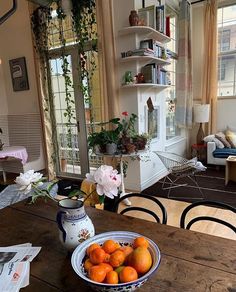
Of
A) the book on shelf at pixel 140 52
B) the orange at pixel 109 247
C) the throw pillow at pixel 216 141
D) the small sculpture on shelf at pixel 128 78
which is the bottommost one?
the throw pillow at pixel 216 141

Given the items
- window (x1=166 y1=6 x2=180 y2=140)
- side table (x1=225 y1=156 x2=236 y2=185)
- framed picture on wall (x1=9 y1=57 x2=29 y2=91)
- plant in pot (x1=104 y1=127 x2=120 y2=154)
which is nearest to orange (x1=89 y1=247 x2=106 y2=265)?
plant in pot (x1=104 y1=127 x2=120 y2=154)

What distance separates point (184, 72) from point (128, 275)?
14.9ft

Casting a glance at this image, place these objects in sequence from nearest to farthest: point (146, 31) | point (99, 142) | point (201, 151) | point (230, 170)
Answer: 1. point (99, 142)
2. point (146, 31)
3. point (230, 170)
4. point (201, 151)

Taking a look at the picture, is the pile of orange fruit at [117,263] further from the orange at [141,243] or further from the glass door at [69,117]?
the glass door at [69,117]

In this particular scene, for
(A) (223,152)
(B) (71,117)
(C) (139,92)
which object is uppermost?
(C) (139,92)

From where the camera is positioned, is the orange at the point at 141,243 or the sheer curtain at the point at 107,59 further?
the sheer curtain at the point at 107,59

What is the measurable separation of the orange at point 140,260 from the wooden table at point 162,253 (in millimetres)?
87

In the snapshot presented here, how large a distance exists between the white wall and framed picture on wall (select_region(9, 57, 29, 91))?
76 mm

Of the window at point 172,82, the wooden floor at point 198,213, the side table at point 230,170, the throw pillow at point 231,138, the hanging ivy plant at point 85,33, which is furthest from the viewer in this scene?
the window at point 172,82

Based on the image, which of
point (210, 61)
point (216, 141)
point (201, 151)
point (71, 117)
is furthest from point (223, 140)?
point (71, 117)

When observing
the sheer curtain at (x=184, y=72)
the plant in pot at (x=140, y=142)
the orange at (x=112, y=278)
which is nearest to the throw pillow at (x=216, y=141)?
the sheer curtain at (x=184, y=72)

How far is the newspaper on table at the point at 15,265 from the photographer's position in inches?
34.5

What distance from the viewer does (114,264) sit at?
807 mm

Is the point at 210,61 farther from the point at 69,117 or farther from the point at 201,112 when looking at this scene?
the point at 69,117
